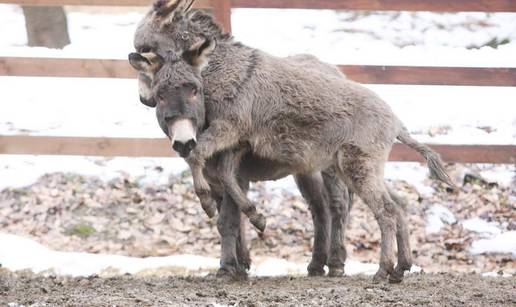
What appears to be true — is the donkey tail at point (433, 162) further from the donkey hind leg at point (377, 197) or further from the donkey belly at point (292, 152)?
the donkey belly at point (292, 152)

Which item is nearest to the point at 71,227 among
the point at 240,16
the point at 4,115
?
the point at 4,115

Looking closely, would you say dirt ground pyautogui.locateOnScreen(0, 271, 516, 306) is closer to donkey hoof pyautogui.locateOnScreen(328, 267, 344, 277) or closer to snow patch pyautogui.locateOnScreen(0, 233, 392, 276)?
donkey hoof pyautogui.locateOnScreen(328, 267, 344, 277)

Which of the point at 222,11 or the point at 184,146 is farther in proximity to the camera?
the point at 222,11

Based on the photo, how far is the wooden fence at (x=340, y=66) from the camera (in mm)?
10305

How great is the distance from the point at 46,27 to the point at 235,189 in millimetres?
8997

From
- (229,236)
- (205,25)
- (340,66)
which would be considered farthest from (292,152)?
(340,66)

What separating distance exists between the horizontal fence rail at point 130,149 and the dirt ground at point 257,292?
3.05 metres

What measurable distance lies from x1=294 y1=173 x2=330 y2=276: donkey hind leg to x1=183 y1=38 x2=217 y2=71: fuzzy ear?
1554 mm

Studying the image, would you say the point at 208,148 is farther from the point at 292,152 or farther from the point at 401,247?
the point at 401,247

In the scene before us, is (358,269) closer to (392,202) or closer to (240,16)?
(392,202)

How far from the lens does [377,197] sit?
719 cm

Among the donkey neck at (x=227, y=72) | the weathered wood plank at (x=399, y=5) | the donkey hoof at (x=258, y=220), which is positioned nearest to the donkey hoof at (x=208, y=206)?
the donkey hoof at (x=258, y=220)

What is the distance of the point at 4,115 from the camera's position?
507 inches

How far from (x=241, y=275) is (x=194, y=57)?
176 centimetres
